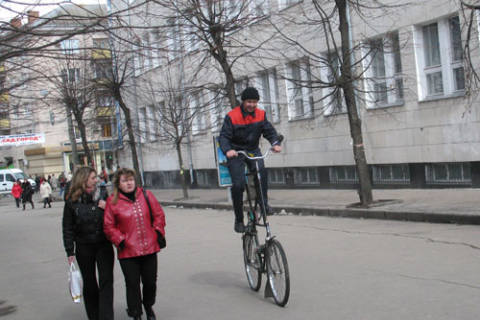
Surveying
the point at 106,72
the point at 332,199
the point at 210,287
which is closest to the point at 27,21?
the point at 210,287

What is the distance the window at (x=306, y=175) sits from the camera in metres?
22.5

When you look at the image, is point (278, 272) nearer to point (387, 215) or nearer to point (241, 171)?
point (241, 171)

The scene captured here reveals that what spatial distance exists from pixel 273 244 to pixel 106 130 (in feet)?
158

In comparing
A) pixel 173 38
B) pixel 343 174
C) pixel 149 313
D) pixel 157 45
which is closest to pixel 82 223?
pixel 149 313

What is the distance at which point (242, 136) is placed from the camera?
6.81 metres

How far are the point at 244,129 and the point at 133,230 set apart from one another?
73.9 inches

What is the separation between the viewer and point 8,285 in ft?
29.2

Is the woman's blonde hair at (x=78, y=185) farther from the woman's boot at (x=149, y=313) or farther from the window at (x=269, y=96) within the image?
the window at (x=269, y=96)

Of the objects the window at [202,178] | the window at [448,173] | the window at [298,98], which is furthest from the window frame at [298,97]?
the window at [202,178]

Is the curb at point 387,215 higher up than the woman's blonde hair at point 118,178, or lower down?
lower down

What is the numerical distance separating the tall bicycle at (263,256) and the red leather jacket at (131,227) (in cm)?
124

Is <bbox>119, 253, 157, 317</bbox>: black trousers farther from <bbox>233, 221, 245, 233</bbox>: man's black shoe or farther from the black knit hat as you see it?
the black knit hat

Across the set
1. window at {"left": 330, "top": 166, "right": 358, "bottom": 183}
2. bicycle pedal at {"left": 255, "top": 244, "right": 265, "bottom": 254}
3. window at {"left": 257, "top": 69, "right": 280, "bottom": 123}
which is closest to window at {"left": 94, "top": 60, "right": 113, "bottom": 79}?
window at {"left": 257, "top": 69, "right": 280, "bottom": 123}

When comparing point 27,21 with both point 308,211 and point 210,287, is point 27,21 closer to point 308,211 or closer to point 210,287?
point 210,287
